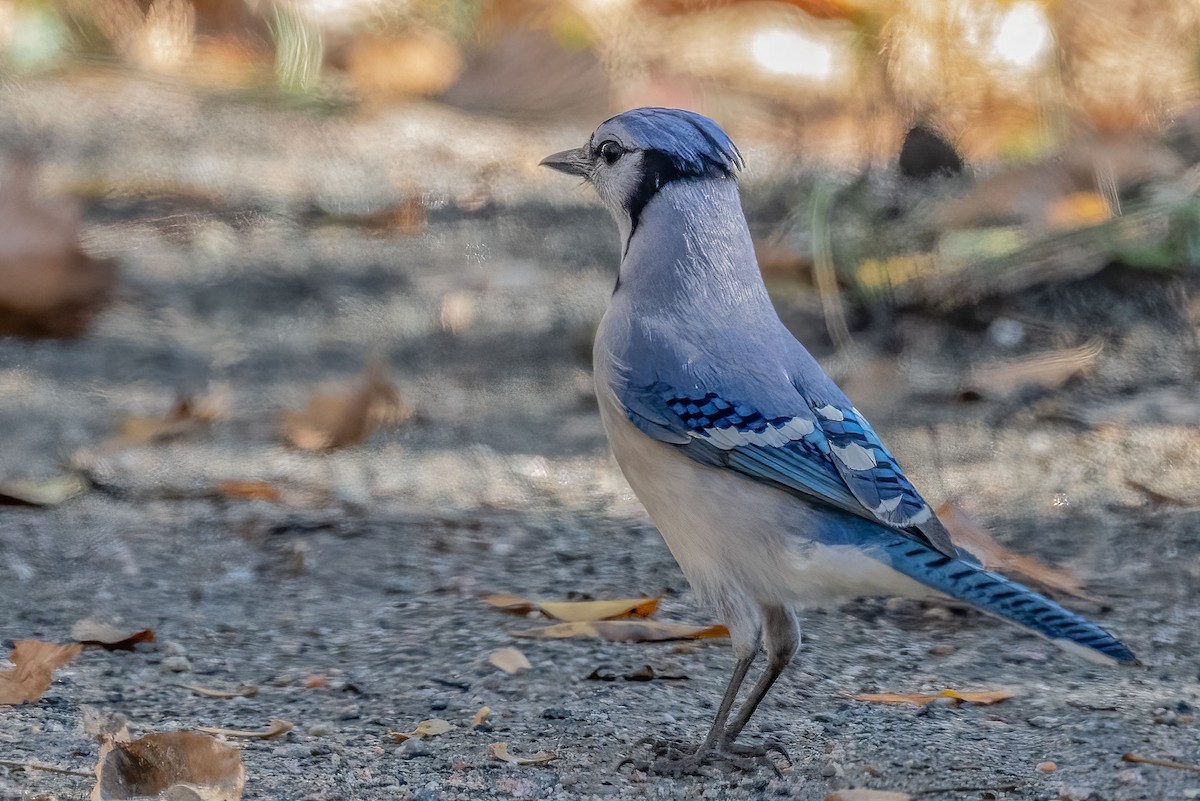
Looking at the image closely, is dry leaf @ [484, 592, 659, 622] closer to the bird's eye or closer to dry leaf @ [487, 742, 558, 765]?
dry leaf @ [487, 742, 558, 765]

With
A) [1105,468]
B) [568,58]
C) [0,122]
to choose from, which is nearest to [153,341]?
[0,122]

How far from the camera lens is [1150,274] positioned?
16.1 ft

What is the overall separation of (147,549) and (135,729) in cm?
105

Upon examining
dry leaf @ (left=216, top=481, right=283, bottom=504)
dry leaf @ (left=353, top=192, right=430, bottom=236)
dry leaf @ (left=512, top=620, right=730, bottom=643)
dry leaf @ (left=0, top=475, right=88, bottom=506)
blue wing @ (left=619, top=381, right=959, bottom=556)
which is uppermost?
dry leaf @ (left=353, top=192, right=430, bottom=236)

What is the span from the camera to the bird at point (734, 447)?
2334 mm

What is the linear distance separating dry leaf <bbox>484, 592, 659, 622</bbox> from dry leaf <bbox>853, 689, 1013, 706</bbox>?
50 centimetres

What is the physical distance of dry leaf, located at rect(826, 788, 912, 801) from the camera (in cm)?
222

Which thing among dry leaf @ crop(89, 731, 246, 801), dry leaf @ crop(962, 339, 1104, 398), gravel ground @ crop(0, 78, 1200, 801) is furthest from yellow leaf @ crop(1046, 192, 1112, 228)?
dry leaf @ crop(89, 731, 246, 801)

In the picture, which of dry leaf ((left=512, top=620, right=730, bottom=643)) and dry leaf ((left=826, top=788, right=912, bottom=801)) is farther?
dry leaf ((left=512, top=620, right=730, bottom=643))

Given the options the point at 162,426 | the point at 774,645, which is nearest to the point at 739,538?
the point at 774,645

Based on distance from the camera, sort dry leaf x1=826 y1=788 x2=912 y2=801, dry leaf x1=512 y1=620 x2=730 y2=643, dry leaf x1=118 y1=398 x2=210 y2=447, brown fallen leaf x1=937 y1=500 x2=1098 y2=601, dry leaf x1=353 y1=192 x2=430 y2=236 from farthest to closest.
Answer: dry leaf x1=353 y1=192 x2=430 y2=236, dry leaf x1=118 y1=398 x2=210 y2=447, brown fallen leaf x1=937 y1=500 x2=1098 y2=601, dry leaf x1=512 y1=620 x2=730 y2=643, dry leaf x1=826 y1=788 x2=912 y2=801

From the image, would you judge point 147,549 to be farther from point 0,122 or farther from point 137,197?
point 0,122

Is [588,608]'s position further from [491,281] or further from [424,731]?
[491,281]

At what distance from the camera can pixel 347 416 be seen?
166 inches
